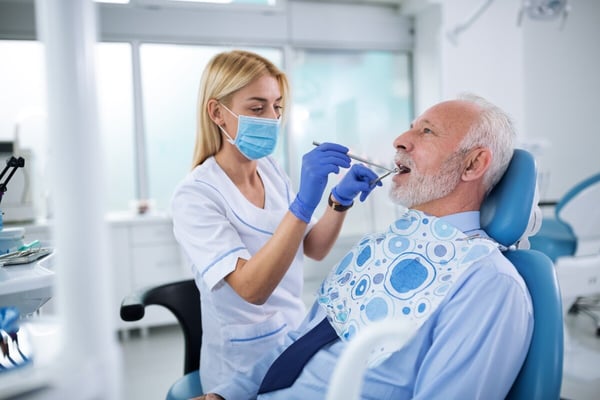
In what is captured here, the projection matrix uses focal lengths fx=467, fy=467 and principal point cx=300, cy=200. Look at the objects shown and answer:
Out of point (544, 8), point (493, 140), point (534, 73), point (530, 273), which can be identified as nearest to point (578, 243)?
point (544, 8)

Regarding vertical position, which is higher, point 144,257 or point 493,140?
point 493,140

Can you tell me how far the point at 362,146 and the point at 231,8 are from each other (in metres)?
1.54

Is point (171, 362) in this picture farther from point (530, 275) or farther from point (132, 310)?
point (530, 275)

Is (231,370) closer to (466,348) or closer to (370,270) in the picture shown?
(370,270)

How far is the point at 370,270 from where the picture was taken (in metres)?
1.21

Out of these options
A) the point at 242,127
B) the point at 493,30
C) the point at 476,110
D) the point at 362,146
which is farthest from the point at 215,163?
the point at 493,30

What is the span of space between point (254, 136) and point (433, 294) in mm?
638

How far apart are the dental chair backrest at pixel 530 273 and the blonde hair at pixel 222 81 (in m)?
0.68

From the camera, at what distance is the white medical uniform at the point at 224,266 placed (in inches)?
46.0

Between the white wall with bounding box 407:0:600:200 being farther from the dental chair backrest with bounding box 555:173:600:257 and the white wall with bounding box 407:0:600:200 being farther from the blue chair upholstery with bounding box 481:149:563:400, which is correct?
the blue chair upholstery with bounding box 481:149:563:400

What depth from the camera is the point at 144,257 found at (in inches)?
119

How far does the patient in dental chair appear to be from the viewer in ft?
2.94

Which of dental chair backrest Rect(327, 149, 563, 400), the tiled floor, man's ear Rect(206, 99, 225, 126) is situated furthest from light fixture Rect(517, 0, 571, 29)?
man's ear Rect(206, 99, 225, 126)

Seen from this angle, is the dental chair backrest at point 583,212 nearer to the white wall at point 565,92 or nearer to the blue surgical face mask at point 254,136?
the blue surgical face mask at point 254,136
